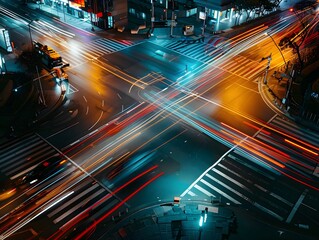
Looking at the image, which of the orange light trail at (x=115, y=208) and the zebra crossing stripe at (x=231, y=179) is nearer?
the orange light trail at (x=115, y=208)

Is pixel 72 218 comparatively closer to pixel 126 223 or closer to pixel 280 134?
pixel 126 223

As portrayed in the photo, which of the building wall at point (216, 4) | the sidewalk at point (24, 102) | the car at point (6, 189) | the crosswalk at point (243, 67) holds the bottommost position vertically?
→ the car at point (6, 189)

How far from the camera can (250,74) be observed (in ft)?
166

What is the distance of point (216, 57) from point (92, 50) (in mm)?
22302

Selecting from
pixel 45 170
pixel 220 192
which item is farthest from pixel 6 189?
pixel 220 192

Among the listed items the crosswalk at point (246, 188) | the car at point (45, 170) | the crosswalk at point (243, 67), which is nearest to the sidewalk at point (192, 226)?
the crosswalk at point (246, 188)

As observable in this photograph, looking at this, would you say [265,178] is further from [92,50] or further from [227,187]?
[92,50]

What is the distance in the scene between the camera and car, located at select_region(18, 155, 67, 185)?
98.3 feet

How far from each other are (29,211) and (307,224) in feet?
77.4

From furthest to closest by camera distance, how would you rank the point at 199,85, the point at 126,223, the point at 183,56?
the point at 183,56 → the point at 199,85 → the point at 126,223

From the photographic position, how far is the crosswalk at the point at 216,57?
5144 centimetres

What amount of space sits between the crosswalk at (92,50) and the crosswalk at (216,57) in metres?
7.33

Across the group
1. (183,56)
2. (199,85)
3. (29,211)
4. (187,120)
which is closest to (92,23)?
(183,56)

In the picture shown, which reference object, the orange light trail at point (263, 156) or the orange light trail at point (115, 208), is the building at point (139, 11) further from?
the orange light trail at point (115, 208)
